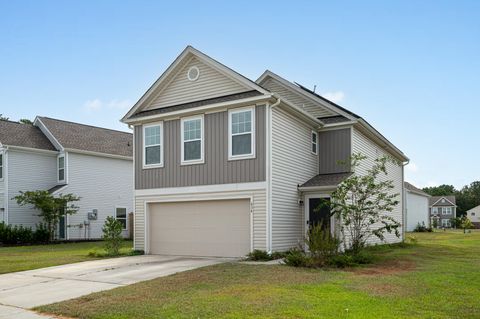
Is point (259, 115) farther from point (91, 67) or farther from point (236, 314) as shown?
point (236, 314)

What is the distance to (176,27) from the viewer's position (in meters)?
16.4

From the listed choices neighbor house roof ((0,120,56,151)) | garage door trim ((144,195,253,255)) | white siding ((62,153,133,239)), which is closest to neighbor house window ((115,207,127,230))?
white siding ((62,153,133,239))

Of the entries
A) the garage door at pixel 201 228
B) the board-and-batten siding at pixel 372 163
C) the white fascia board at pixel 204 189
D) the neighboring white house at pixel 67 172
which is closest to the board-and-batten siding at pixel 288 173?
the white fascia board at pixel 204 189

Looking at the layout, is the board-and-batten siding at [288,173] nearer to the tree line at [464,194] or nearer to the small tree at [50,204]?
the small tree at [50,204]

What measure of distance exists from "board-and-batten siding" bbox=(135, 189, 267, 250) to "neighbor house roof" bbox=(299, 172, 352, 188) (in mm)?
2653

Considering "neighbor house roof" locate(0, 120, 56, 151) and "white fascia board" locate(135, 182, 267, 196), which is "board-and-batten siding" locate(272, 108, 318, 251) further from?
"neighbor house roof" locate(0, 120, 56, 151)

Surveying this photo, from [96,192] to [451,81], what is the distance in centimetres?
2197

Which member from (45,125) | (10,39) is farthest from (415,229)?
(10,39)

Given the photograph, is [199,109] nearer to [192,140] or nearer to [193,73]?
[192,140]

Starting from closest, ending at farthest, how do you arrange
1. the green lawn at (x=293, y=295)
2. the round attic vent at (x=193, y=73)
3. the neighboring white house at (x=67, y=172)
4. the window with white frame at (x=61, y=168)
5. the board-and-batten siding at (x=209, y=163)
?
the green lawn at (x=293, y=295)
the board-and-batten siding at (x=209, y=163)
the round attic vent at (x=193, y=73)
the neighboring white house at (x=67, y=172)
the window with white frame at (x=61, y=168)

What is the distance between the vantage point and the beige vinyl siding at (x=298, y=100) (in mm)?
19953

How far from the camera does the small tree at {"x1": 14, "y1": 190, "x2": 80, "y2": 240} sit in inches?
1053

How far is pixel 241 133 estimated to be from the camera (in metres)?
16.5

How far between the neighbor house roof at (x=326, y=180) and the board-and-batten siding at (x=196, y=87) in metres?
4.34
